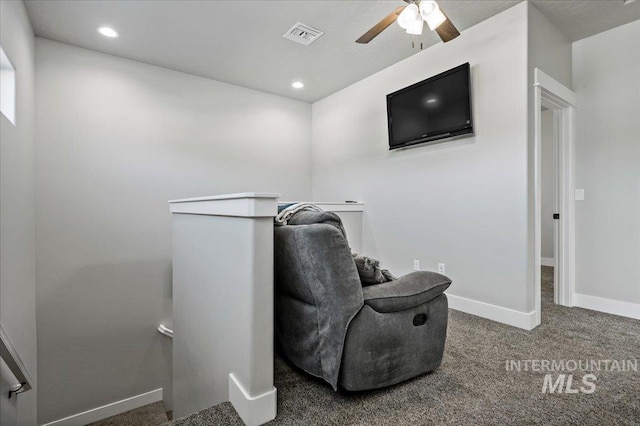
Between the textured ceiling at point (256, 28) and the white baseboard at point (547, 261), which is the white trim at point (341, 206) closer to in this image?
the textured ceiling at point (256, 28)

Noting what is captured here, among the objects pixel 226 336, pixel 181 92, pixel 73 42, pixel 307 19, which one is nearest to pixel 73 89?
pixel 73 42

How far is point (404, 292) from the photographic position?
1.57 m

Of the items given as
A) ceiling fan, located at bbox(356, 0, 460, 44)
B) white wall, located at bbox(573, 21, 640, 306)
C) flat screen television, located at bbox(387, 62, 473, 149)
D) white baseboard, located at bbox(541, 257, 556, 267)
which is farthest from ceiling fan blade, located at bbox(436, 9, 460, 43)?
white baseboard, located at bbox(541, 257, 556, 267)

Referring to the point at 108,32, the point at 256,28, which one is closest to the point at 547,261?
the point at 256,28

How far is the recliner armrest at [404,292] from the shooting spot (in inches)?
59.6

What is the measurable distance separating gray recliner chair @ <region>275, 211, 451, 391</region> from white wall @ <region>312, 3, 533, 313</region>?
1288 millimetres

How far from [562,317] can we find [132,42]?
4691 mm

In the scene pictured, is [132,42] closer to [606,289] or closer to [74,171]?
[74,171]

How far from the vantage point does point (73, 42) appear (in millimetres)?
3121

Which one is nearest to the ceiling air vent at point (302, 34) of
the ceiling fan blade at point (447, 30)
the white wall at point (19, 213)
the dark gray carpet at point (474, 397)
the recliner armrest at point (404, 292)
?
the ceiling fan blade at point (447, 30)

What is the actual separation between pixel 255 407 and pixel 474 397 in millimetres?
1058

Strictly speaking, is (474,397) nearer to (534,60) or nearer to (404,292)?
(404,292)

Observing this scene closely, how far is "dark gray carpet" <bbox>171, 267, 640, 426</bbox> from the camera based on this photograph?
4.67ft

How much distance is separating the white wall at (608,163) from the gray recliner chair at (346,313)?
2.30 meters
